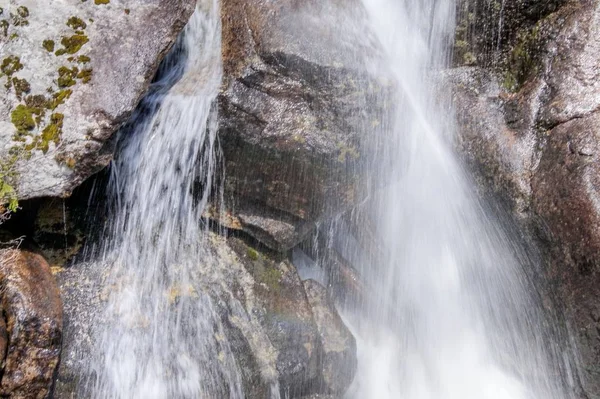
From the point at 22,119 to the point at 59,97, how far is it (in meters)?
0.38

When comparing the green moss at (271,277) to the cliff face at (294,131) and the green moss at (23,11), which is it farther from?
the green moss at (23,11)

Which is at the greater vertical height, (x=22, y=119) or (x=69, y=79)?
(x=69, y=79)

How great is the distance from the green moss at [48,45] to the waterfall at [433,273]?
3444 mm

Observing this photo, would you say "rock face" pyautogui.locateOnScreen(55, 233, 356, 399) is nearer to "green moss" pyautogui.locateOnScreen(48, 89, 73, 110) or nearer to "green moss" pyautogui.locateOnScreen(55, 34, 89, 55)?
"green moss" pyautogui.locateOnScreen(48, 89, 73, 110)

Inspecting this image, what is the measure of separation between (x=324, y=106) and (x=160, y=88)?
75.1 inches

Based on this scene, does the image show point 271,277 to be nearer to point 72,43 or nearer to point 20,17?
point 72,43

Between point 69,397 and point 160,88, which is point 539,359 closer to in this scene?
point 69,397

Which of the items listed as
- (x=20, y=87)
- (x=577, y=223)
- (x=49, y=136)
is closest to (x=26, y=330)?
(x=49, y=136)

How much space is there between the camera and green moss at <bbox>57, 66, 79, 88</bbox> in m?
4.73

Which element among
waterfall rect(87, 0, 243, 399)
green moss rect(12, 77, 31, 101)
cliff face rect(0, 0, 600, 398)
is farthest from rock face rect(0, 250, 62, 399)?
green moss rect(12, 77, 31, 101)

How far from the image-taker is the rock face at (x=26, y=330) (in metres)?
4.03

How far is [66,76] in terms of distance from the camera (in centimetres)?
475

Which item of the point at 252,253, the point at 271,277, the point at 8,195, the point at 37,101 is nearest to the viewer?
the point at 8,195

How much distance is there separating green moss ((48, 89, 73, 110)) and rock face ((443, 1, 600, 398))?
13.2 feet
